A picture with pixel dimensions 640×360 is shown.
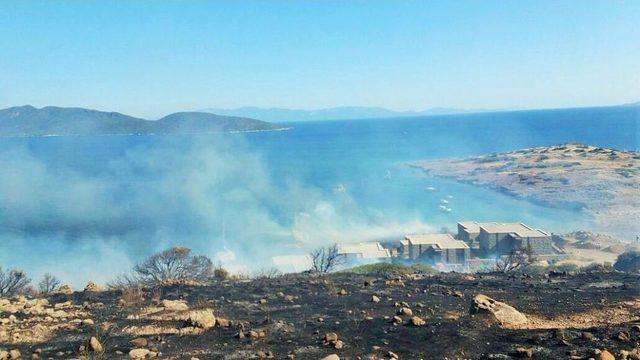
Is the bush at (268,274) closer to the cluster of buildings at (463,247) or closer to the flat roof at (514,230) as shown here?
the cluster of buildings at (463,247)

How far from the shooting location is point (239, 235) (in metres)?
71.5

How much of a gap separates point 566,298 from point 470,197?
246 ft

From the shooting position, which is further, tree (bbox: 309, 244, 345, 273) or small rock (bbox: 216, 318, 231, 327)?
tree (bbox: 309, 244, 345, 273)

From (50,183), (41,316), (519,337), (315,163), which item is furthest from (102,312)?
(315,163)

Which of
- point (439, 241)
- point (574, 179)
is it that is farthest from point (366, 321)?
point (574, 179)

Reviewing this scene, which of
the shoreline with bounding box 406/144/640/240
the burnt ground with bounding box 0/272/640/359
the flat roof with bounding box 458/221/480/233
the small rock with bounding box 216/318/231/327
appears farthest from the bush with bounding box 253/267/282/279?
the shoreline with bounding box 406/144/640/240

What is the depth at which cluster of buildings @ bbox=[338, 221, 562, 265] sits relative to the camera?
136ft

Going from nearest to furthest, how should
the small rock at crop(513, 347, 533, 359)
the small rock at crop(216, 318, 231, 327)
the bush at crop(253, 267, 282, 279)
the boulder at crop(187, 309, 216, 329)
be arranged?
the small rock at crop(513, 347, 533, 359)
the boulder at crop(187, 309, 216, 329)
the small rock at crop(216, 318, 231, 327)
the bush at crop(253, 267, 282, 279)

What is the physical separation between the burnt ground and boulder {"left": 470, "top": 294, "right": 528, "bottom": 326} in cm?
22

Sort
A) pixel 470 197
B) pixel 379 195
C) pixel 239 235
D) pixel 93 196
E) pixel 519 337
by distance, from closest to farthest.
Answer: pixel 519 337 → pixel 239 235 → pixel 470 197 → pixel 379 195 → pixel 93 196

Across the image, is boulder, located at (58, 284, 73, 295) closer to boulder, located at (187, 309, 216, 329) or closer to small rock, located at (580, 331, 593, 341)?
boulder, located at (187, 309, 216, 329)

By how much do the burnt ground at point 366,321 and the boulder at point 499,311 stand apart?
0.22 m

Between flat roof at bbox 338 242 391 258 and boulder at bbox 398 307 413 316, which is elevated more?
boulder at bbox 398 307 413 316

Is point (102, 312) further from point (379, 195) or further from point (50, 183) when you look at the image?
point (50, 183)
